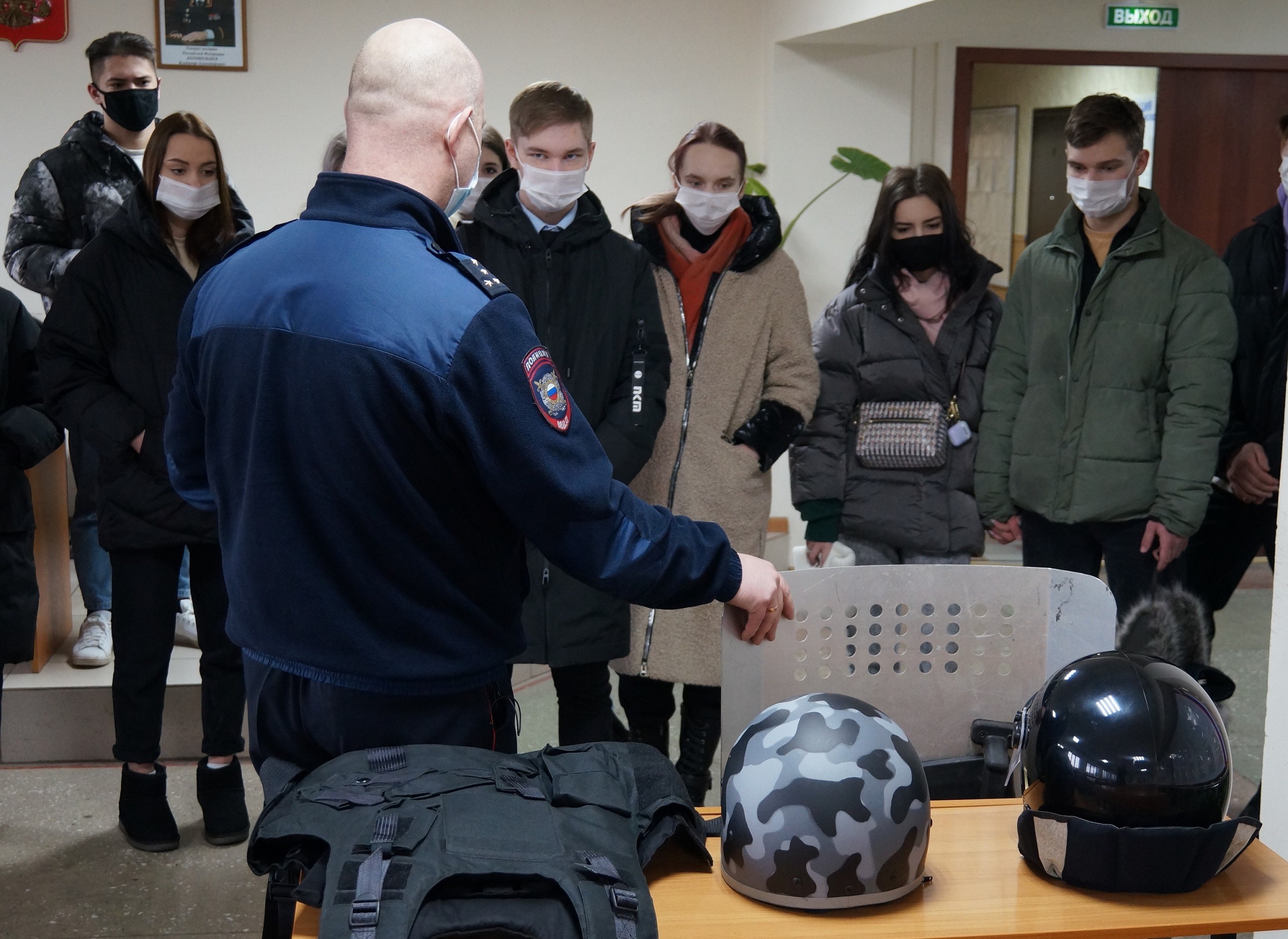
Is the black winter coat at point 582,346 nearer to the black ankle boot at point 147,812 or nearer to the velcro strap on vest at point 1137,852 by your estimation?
the black ankle boot at point 147,812

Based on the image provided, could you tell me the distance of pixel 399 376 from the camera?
1.40 metres

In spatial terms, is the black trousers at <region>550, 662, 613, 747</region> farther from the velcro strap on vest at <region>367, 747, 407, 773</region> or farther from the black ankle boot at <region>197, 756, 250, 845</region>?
the velcro strap on vest at <region>367, 747, 407, 773</region>

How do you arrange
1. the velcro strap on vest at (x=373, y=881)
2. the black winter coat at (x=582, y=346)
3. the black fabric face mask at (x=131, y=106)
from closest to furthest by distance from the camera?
the velcro strap on vest at (x=373, y=881)
the black winter coat at (x=582, y=346)
the black fabric face mask at (x=131, y=106)

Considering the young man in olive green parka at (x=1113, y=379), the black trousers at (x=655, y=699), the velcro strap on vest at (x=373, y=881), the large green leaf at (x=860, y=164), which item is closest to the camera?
the velcro strap on vest at (x=373, y=881)

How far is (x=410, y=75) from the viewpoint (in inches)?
60.5

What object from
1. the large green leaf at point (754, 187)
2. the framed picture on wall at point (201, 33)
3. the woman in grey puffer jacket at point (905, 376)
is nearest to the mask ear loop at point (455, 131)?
the woman in grey puffer jacket at point (905, 376)

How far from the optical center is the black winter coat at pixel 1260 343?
300 centimetres

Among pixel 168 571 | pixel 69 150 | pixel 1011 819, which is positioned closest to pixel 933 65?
pixel 69 150

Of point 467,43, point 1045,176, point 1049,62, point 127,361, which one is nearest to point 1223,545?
point 127,361

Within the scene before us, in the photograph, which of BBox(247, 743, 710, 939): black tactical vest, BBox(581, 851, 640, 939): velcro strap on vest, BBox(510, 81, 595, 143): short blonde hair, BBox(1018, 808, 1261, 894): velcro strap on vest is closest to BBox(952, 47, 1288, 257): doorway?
BBox(510, 81, 595, 143): short blonde hair

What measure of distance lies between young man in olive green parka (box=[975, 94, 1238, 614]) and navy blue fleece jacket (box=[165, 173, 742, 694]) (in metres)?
1.56

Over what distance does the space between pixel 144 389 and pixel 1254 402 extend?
264 centimetres

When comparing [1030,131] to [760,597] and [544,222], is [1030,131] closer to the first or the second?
[544,222]

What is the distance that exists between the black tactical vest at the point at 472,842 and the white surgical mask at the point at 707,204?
1748mm
